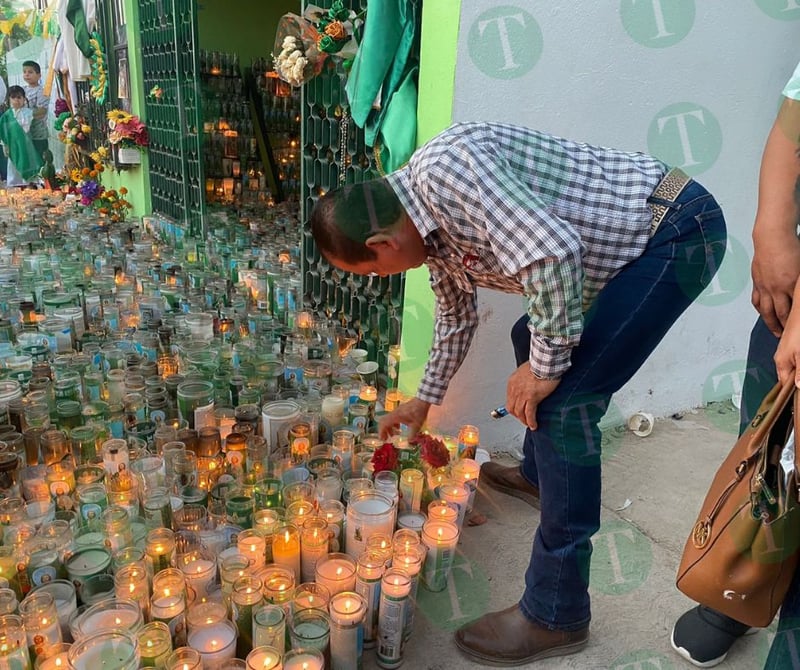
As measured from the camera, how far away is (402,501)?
5.72ft

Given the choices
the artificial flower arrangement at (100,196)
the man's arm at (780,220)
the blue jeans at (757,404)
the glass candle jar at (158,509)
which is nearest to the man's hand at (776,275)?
the man's arm at (780,220)

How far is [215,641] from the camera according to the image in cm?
124

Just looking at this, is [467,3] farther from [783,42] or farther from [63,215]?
[63,215]

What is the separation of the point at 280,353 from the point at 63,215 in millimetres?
3978

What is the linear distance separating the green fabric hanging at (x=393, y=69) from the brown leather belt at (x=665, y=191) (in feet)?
3.24

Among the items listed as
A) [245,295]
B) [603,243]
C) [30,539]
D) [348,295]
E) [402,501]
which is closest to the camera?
[603,243]

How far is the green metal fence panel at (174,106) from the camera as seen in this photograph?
14.1ft

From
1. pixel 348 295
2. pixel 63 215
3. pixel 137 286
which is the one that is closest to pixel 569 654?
pixel 348 295

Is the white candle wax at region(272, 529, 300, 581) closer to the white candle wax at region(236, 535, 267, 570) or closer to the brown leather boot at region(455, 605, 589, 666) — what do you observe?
the white candle wax at region(236, 535, 267, 570)

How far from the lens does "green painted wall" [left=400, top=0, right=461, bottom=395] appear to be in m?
1.86

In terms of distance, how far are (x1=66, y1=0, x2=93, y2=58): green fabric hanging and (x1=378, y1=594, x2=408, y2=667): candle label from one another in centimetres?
596

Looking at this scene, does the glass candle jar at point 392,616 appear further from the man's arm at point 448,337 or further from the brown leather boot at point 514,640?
the man's arm at point 448,337

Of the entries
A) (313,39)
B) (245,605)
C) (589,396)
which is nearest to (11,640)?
(245,605)

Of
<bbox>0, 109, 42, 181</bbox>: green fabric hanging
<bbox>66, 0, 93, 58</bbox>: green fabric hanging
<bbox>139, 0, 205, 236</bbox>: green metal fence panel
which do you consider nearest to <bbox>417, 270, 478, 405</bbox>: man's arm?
<bbox>139, 0, 205, 236</bbox>: green metal fence panel
